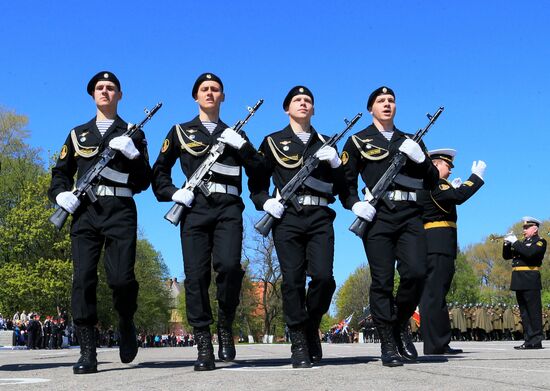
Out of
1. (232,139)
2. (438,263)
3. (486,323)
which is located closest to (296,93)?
(232,139)

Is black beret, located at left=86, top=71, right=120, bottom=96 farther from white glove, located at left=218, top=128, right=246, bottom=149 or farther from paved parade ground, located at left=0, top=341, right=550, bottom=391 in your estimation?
paved parade ground, located at left=0, top=341, right=550, bottom=391

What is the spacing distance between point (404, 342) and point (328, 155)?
2.27m

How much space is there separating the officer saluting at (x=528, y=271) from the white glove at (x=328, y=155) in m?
6.01

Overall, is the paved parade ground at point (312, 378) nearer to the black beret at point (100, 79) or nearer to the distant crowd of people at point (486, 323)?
the black beret at point (100, 79)

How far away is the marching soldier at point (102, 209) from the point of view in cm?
725

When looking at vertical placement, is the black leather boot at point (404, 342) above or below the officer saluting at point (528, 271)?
below

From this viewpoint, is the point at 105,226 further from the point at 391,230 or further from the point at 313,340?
the point at 391,230

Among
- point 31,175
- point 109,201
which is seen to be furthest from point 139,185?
point 31,175

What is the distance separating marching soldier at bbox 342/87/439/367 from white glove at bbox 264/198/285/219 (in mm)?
726

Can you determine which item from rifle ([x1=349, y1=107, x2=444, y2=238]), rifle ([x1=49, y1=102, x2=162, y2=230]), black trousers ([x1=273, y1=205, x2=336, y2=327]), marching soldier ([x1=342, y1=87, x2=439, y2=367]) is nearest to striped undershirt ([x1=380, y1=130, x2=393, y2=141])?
marching soldier ([x1=342, y1=87, x2=439, y2=367])

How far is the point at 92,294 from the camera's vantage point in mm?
7312

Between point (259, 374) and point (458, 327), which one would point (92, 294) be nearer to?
point (259, 374)

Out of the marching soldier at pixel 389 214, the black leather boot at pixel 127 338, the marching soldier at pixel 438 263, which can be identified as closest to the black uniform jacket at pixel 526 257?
the marching soldier at pixel 438 263

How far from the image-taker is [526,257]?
41.1ft
